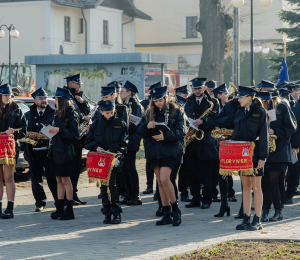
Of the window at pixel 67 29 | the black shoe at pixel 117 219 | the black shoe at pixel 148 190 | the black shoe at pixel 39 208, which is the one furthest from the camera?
the window at pixel 67 29

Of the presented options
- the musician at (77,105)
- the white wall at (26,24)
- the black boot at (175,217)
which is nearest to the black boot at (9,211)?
the musician at (77,105)

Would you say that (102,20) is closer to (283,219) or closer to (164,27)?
(164,27)

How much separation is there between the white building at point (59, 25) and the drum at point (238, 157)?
3374 centimetres

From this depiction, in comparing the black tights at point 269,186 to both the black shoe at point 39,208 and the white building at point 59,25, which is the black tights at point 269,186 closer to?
the black shoe at point 39,208

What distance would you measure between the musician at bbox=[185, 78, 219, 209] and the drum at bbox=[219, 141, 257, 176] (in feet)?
5.18

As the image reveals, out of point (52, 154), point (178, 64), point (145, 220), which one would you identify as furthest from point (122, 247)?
point (178, 64)

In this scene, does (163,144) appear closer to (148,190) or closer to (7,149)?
(7,149)

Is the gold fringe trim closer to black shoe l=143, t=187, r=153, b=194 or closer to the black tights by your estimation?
black shoe l=143, t=187, r=153, b=194

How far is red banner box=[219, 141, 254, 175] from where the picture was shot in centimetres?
701

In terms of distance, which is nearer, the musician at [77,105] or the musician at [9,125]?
the musician at [9,125]

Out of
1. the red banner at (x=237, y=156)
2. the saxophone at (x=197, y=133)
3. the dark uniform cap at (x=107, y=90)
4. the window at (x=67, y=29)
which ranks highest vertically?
the window at (x=67, y=29)

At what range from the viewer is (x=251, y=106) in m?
7.18

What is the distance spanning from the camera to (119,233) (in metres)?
7.24

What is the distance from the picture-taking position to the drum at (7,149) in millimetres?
8117
